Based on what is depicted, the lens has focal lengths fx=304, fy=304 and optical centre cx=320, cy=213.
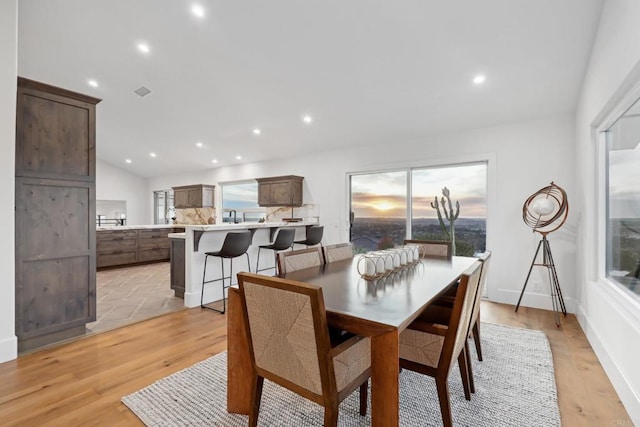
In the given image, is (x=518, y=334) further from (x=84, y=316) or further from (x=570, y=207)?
(x=84, y=316)

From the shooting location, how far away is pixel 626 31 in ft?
5.98

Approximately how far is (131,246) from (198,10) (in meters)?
5.44

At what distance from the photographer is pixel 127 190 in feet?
30.2

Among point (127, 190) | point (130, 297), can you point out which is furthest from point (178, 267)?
point (127, 190)

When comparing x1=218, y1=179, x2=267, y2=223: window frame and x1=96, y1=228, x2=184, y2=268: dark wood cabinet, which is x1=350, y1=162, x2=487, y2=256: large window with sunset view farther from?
x1=96, y1=228, x2=184, y2=268: dark wood cabinet

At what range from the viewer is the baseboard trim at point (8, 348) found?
2354mm

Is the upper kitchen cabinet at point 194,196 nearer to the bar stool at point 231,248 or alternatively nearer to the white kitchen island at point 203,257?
the white kitchen island at point 203,257

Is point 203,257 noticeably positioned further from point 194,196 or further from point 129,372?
point 194,196

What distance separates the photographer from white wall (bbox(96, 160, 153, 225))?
865cm

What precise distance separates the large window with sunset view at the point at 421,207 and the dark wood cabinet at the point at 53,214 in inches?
149

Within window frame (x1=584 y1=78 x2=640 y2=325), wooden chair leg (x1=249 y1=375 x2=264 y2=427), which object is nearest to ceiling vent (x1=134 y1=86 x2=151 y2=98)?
wooden chair leg (x1=249 y1=375 x2=264 y2=427)

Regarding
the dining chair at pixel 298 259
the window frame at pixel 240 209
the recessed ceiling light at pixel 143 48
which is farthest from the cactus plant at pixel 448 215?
the recessed ceiling light at pixel 143 48

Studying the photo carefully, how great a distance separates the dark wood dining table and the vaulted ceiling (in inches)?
80.6

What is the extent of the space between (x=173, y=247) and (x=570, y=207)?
16.7 ft
